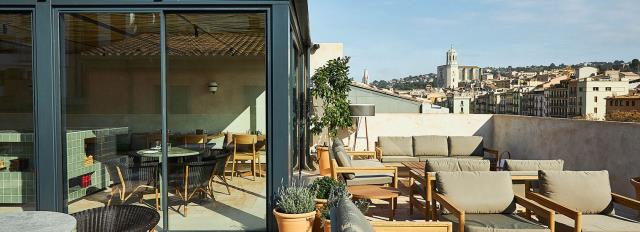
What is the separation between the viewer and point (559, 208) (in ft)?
13.6

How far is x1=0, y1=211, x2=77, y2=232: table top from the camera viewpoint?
2682mm

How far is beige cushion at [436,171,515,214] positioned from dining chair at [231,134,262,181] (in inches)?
87.0

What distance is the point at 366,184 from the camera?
607 centimetres

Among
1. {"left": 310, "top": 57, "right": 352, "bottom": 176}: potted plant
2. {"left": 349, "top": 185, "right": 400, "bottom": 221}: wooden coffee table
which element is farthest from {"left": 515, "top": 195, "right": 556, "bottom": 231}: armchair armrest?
{"left": 310, "top": 57, "right": 352, "bottom": 176}: potted plant

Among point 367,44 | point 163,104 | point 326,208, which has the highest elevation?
point 367,44

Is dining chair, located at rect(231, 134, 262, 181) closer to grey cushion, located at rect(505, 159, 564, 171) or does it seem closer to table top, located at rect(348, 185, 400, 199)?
table top, located at rect(348, 185, 400, 199)

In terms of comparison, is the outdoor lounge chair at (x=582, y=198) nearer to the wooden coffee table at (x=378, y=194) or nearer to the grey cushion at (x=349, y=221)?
the wooden coffee table at (x=378, y=194)

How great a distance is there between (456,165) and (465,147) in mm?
4085

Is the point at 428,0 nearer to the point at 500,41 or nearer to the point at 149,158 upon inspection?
the point at 149,158

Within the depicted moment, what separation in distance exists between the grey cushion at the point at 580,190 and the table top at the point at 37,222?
416cm

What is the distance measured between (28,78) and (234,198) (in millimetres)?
2314

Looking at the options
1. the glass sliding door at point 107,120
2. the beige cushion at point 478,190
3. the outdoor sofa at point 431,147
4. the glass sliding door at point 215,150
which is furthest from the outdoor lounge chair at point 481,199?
the outdoor sofa at point 431,147

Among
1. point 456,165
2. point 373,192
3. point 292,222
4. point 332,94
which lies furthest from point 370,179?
point 332,94

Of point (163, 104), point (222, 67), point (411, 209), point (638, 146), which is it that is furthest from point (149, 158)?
point (638, 146)
